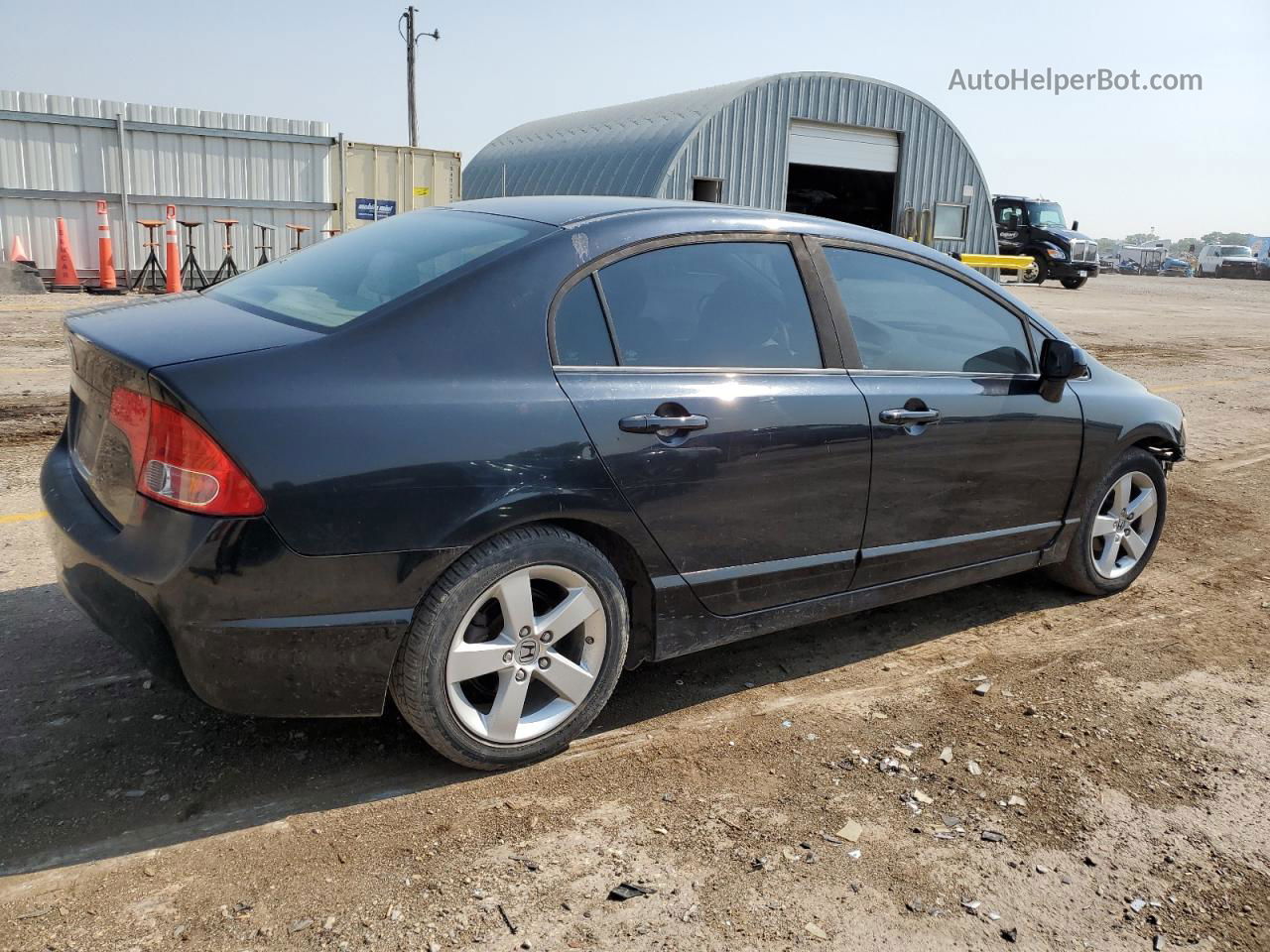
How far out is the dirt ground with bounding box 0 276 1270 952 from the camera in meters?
2.47

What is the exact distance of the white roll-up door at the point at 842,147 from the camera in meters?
24.2

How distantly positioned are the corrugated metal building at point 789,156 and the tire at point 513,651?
19418 millimetres

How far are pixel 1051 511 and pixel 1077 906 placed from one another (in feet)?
6.90

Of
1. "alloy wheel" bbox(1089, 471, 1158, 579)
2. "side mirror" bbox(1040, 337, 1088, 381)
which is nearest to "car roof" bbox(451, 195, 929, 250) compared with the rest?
"side mirror" bbox(1040, 337, 1088, 381)

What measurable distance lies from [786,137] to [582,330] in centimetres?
2218

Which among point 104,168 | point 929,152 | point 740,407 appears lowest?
point 740,407

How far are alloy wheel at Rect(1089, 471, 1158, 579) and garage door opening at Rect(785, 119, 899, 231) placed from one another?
20596 millimetres

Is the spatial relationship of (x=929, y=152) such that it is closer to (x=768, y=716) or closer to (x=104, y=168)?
(x=104, y=168)

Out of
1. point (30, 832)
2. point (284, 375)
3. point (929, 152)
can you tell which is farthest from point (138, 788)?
point (929, 152)

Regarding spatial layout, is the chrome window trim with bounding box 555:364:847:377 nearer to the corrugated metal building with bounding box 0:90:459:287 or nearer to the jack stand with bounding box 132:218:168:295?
the jack stand with bounding box 132:218:168:295

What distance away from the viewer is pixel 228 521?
2.55 meters

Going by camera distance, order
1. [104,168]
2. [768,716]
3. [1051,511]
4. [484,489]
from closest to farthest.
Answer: [484,489]
[768,716]
[1051,511]
[104,168]

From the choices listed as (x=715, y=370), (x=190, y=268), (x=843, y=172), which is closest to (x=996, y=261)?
(x=843, y=172)

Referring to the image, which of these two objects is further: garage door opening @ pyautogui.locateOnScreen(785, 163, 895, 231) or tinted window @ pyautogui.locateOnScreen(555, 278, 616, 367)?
garage door opening @ pyautogui.locateOnScreen(785, 163, 895, 231)
